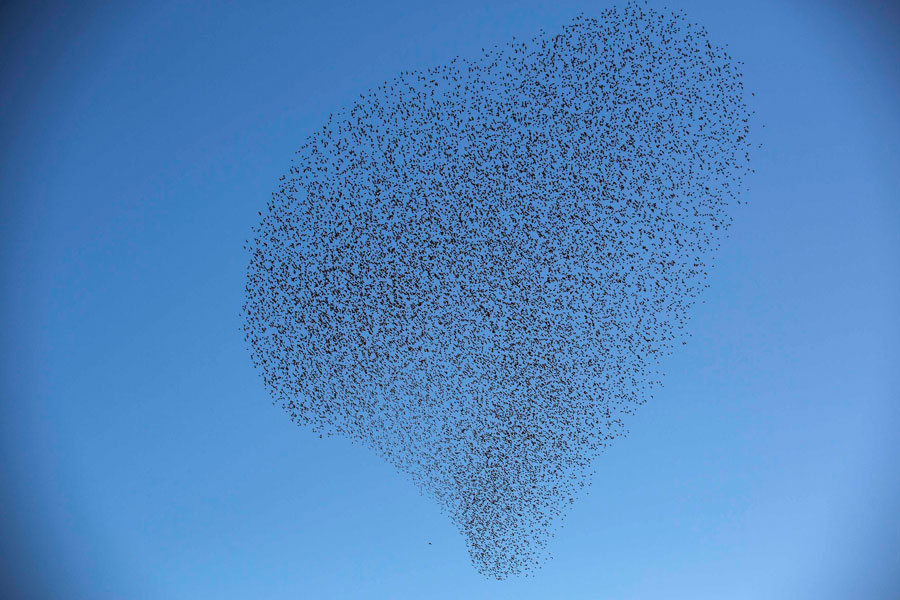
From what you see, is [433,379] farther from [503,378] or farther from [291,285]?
[291,285]

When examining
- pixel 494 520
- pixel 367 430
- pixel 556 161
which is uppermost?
pixel 556 161

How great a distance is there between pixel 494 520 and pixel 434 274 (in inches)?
103

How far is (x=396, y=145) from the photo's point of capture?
791cm

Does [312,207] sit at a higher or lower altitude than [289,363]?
higher

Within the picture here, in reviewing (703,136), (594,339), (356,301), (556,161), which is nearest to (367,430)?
(356,301)

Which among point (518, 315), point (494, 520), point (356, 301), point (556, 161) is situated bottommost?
point (494, 520)

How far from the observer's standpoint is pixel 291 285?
26.3 ft

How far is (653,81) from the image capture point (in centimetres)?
782

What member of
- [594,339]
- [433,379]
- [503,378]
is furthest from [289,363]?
[594,339]

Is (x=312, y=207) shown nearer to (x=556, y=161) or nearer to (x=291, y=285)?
(x=291, y=285)

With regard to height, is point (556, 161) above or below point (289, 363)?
above

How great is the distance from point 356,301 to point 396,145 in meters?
1.67

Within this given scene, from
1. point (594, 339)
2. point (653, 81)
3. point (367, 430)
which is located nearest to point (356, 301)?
point (367, 430)

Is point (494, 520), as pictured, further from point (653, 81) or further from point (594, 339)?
point (653, 81)
